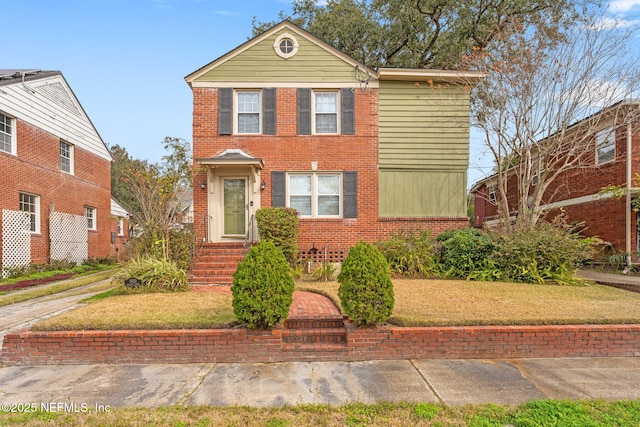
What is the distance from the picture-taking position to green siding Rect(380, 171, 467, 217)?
10367mm

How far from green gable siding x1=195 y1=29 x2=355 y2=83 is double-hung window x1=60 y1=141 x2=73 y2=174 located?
8.24 meters

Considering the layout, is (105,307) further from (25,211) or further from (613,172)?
(613,172)

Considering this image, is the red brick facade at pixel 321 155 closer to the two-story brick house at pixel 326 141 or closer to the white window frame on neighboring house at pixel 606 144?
the two-story brick house at pixel 326 141

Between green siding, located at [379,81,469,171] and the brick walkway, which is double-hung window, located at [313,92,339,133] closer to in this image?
green siding, located at [379,81,469,171]

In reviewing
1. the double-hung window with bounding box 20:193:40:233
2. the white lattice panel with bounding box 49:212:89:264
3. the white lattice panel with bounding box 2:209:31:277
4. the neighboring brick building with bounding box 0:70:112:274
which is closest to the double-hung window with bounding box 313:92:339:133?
the neighboring brick building with bounding box 0:70:112:274

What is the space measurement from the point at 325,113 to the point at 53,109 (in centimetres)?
1130

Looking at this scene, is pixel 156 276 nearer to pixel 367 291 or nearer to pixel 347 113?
pixel 367 291

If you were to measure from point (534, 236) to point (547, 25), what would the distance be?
20.9 ft

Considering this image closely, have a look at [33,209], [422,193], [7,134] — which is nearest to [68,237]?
[33,209]

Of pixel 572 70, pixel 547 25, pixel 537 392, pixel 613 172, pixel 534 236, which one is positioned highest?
pixel 547 25

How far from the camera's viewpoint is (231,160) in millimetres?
9422

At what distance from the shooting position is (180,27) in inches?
427

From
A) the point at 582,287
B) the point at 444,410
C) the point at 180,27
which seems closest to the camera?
the point at 444,410

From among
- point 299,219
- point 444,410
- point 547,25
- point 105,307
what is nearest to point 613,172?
point 547,25
